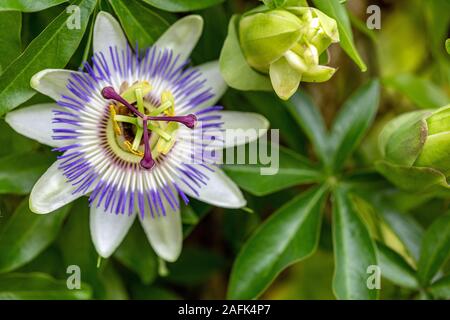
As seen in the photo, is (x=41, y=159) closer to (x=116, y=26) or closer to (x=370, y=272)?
(x=116, y=26)

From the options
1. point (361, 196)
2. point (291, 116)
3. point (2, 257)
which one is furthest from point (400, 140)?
point (2, 257)

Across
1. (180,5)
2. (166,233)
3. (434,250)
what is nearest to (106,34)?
(180,5)

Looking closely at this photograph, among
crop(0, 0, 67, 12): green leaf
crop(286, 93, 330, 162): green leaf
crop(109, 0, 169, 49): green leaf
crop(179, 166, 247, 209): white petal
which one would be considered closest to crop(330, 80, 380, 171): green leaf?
crop(286, 93, 330, 162): green leaf

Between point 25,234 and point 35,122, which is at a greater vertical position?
point 35,122

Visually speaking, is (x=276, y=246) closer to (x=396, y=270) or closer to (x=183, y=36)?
(x=396, y=270)

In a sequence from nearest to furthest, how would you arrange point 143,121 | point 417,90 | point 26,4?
1. point 26,4
2. point 143,121
3. point 417,90

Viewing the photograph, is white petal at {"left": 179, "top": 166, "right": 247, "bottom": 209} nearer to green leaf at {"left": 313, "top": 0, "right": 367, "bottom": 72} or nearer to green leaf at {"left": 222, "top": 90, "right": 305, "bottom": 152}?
green leaf at {"left": 222, "top": 90, "right": 305, "bottom": 152}
